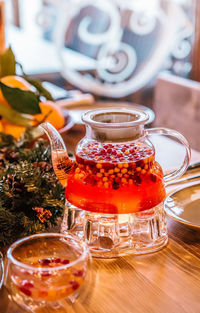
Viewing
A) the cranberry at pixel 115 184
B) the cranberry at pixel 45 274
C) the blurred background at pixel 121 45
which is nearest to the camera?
the cranberry at pixel 45 274

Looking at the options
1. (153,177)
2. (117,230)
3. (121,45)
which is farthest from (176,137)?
(121,45)

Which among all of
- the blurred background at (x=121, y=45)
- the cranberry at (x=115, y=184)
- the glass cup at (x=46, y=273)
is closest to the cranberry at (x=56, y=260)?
the glass cup at (x=46, y=273)

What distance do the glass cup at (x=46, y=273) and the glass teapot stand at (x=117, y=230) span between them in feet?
0.26

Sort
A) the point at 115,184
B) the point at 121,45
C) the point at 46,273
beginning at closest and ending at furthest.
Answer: the point at 46,273
the point at 115,184
the point at 121,45

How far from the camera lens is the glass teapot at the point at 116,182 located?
0.69 metres

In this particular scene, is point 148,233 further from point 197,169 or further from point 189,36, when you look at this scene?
point 189,36

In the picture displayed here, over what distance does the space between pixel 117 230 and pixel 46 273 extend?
7.1 inches

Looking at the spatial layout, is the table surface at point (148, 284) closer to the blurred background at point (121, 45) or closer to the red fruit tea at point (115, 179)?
the red fruit tea at point (115, 179)

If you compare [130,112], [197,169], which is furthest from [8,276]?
→ [197,169]

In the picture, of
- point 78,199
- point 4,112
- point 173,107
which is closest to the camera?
point 78,199

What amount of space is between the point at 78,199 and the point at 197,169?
0.38 metres

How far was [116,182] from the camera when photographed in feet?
2.27

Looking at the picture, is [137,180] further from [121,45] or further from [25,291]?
[121,45]

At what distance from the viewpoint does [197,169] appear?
994 millimetres
